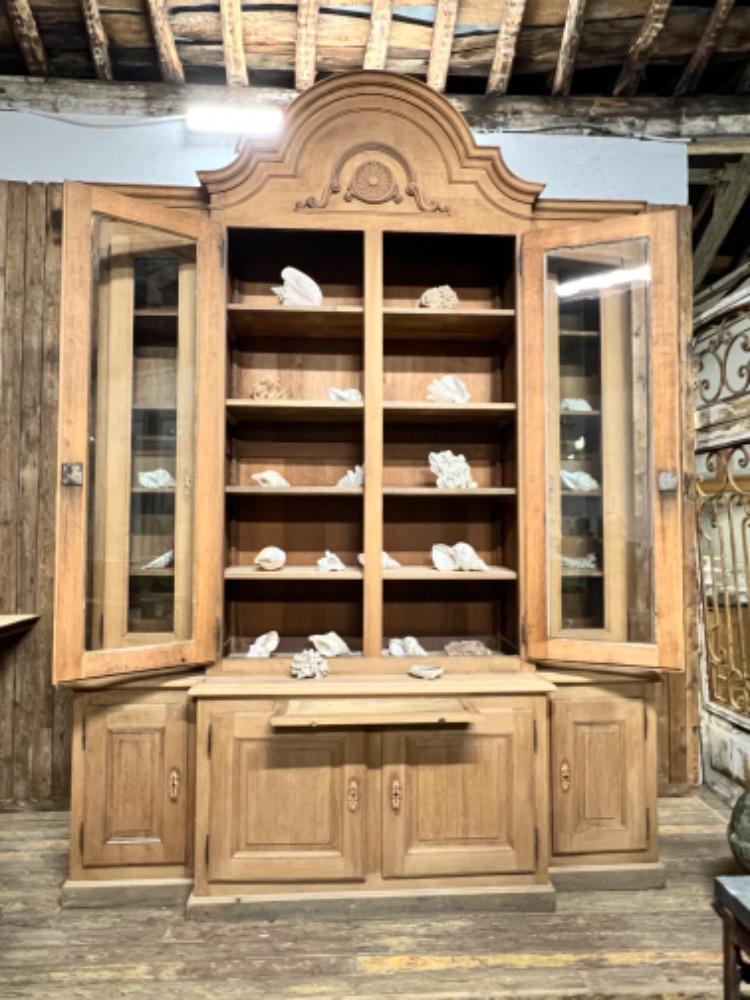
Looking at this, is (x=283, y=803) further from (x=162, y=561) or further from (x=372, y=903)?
(x=162, y=561)

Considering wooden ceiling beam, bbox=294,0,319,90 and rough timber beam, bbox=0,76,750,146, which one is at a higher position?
wooden ceiling beam, bbox=294,0,319,90

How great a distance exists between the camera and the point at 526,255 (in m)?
2.78

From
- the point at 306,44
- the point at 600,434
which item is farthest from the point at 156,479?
the point at 306,44

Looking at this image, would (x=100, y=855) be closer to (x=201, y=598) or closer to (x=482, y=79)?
(x=201, y=598)

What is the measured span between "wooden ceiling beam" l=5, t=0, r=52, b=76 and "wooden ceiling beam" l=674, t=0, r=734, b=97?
298cm

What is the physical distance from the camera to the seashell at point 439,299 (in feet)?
9.82

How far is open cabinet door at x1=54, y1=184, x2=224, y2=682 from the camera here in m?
2.47

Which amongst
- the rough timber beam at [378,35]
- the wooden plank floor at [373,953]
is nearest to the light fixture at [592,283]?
the rough timber beam at [378,35]

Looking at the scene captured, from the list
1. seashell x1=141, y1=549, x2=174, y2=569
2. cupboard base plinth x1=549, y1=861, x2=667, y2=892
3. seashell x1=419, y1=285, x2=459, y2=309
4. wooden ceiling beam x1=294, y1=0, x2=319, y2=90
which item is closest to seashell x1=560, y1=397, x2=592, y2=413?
seashell x1=419, y1=285, x2=459, y2=309

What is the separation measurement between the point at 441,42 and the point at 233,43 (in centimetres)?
94

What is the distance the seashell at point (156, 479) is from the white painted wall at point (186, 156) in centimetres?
163

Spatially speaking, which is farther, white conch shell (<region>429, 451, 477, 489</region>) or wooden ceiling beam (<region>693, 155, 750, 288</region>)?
wooden ceiling beam (<region>693, 155, 750, 288</region>)

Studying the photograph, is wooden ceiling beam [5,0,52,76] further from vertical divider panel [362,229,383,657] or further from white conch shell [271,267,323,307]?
vertical divider panel [362,229,383,657]

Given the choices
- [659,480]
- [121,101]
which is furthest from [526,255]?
[121,101]
